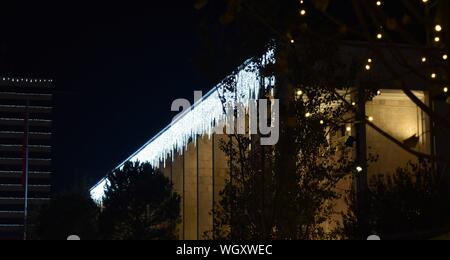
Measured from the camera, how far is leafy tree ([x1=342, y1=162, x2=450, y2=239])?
918 inches

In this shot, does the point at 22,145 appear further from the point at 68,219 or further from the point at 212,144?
the point at 212,144

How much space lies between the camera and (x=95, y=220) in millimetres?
46688

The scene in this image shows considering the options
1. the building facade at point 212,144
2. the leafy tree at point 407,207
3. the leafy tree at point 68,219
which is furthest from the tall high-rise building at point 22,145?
the leafy tree at point 407,207

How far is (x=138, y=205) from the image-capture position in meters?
41.2

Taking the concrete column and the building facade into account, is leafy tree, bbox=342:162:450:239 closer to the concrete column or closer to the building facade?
the building facade

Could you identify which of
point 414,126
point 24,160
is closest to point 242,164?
point 414,126

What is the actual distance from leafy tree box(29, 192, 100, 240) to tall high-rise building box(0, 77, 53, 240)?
87161 mm

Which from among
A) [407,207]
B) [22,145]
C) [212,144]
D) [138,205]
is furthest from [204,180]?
[22,145]

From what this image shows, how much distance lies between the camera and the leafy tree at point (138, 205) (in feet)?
135

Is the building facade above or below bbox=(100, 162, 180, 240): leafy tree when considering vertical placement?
above

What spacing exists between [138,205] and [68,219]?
21.6 ft

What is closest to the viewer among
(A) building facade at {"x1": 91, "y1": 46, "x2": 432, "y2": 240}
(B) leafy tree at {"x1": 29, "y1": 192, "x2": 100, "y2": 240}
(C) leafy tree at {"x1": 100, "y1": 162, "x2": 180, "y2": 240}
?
(A) building facade at {"x1": 91, "y1": 46, "x2": 432, "y2": 240}

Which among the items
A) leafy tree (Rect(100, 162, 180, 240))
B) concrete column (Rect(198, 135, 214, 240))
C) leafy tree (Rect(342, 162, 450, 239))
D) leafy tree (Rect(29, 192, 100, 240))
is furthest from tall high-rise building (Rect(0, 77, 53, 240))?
leafy tree (Rect(342, 162, 450, 239))
